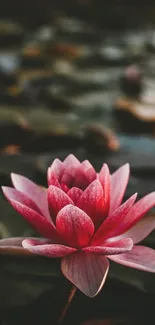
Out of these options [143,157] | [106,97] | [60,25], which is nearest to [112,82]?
[106,97]

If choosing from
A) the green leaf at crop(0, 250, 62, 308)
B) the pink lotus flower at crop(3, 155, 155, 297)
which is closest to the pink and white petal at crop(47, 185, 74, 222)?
the pink lotus flower at crop(3, 155, 155, 297)

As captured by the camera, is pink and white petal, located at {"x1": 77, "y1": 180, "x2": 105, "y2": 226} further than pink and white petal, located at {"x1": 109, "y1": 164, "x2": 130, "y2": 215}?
No

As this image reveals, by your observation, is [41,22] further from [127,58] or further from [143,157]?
[143,157]

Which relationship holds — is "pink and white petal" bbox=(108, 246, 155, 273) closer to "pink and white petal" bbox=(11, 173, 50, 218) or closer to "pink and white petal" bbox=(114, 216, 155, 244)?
"pink and white petal" bbox=(114, 216, 155, 244)

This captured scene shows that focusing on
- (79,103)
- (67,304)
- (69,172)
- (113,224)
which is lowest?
(67,304)

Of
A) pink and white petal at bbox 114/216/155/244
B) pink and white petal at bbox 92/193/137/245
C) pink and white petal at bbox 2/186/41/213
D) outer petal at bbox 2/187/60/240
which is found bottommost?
pink and white petal at bbox 114/216/155/244

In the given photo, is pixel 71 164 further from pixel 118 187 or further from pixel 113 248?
pixel 113 248

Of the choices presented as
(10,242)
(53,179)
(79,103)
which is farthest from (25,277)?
(79,103)
